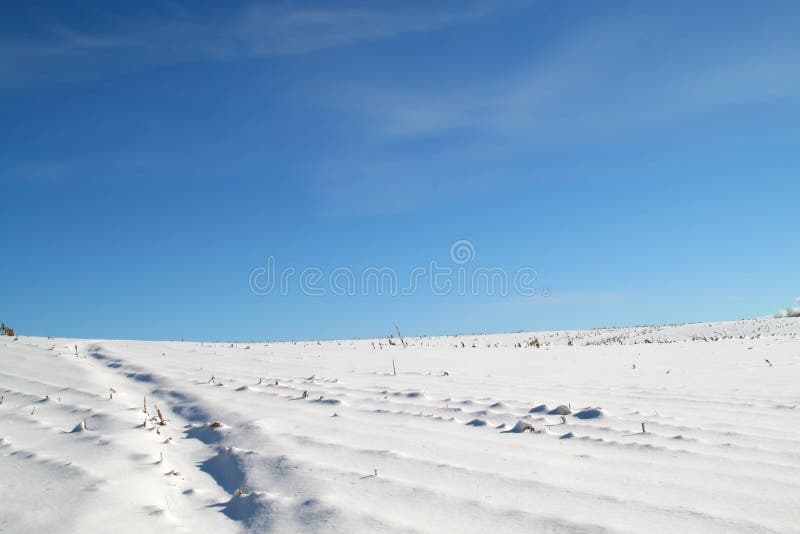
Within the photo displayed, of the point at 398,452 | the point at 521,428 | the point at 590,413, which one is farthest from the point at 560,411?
the point at 398,452

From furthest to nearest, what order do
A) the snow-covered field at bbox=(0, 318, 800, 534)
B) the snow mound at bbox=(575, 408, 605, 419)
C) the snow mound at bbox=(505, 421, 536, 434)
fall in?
the snow mound at bbox=(575, 408, 605, 419) → the snow mound at bbox=(505, 421, 536, 434) → the snow-covered field at bbox=(0, 318, 800, 534)

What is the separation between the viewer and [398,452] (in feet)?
7.82

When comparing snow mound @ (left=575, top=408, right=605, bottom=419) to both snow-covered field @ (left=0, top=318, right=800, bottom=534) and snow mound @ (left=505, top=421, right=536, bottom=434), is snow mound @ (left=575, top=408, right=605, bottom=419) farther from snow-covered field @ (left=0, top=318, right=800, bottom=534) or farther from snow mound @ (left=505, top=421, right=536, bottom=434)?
snow mound @ (left=505, top=421, right=536, bottom=434)

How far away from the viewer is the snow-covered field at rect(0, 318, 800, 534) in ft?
5.65

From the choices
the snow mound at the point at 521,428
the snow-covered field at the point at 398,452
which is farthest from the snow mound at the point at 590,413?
the snow mound at the point at 521,428

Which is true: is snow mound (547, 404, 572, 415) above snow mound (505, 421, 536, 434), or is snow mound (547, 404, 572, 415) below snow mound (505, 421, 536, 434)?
above

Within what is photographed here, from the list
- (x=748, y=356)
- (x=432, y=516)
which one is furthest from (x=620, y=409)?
(x=748, y=356)

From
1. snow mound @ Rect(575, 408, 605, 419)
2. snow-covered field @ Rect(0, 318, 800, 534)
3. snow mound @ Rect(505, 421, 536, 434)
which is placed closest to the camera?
snow-covered field @ Rect(0, 318, 800, 534)

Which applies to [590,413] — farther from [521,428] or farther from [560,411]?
[521,428]

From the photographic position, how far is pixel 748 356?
6277 mm

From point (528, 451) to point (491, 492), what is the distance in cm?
56

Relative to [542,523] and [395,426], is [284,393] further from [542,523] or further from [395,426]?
[542,523]

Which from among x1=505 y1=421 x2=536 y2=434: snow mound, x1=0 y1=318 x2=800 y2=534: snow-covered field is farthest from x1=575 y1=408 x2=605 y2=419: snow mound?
x1=505 y1=421 x2=536 y2=434: snow mound

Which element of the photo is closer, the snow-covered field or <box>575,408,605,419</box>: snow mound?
the snow-covered field
